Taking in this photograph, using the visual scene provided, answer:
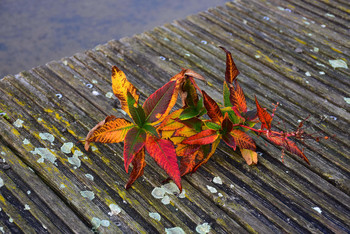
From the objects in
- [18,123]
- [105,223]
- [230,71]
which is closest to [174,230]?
[105,223]

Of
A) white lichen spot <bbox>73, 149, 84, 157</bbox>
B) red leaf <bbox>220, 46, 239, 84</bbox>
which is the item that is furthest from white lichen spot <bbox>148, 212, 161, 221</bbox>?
red leaf <bbox>220, 46, 239, 84</bbox>

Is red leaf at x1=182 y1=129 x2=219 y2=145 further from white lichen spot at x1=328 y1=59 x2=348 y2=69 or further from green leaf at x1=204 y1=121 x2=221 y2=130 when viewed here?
white lichen spot at x1=328 y1=59 x2=348 y2=69

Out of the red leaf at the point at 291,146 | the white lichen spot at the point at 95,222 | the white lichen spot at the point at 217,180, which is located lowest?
the white lichen spot at the point at 95,222

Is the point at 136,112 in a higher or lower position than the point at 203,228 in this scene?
higher

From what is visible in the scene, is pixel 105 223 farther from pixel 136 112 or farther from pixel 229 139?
pixel 229 139

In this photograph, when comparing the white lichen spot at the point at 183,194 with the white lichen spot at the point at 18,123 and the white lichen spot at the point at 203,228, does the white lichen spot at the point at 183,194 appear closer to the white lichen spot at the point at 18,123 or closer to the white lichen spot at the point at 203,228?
the white lichen spot at the point at 203,228

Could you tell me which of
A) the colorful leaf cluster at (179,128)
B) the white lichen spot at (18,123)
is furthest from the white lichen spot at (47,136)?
the colorful leaf cluster at (179,128)

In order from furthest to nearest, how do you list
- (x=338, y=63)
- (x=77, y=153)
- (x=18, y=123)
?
(x=338, y=63), (x=18, y=123), (x=77, y=153)

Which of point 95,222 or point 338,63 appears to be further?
point 338,63
